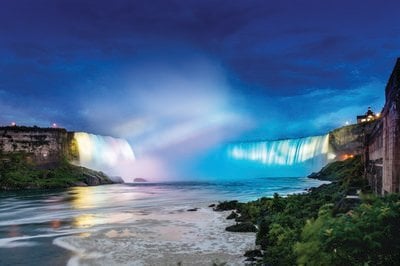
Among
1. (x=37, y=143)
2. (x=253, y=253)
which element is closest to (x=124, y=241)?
(x=253, y=253)

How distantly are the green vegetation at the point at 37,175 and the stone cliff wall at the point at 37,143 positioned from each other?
77.6 inches

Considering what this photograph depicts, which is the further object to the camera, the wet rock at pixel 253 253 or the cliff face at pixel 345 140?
the cliff face at pixel 345 140

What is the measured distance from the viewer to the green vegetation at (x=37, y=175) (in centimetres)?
8400

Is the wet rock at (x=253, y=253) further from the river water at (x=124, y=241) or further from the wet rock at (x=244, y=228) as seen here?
the wet rock at (x=244, y=228)

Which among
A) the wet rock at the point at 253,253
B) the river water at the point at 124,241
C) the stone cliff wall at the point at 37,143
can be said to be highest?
the stone cliff wall at the point at 37,143

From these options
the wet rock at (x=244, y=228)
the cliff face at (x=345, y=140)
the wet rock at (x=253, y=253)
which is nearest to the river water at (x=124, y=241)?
the wet rock at (x=253, y=253)

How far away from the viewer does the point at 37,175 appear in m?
91.1

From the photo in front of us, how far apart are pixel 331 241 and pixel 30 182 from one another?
286 feet

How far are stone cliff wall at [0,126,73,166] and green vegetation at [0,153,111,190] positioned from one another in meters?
1.97

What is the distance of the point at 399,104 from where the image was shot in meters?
13.2

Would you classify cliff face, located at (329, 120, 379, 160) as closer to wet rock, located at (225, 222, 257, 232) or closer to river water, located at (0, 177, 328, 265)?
river water, located at (0, 177, 328, 265)

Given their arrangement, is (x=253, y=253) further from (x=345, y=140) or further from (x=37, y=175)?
A: (x=345, y=140)

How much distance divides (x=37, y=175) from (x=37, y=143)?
40.8ft

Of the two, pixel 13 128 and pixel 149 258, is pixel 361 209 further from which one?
pixel 13 128
